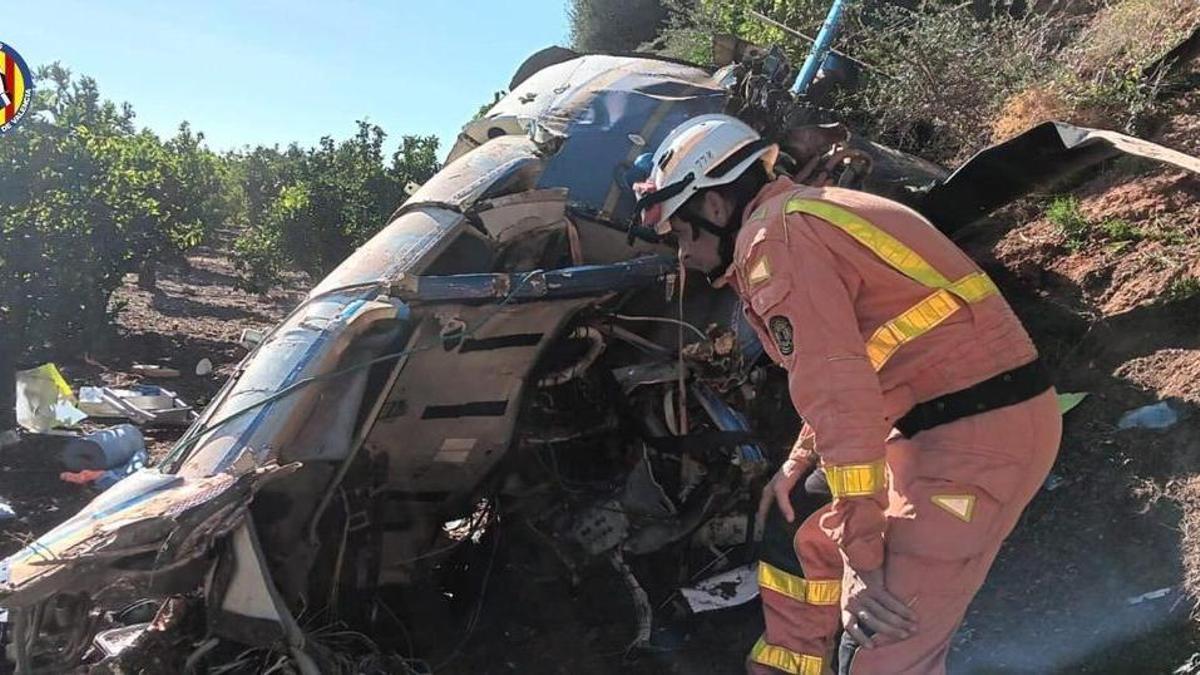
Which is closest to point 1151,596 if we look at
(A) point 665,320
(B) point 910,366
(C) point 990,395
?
(C) point 990,395

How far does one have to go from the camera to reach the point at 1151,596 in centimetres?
314

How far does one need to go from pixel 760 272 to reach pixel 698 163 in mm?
429

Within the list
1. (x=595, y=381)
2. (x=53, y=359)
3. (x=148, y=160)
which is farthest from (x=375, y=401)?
(x=148, y=160)

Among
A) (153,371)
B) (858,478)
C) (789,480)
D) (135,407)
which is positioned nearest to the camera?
(858,478)

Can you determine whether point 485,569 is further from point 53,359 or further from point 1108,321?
point 53,359

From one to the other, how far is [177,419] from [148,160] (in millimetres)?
5723

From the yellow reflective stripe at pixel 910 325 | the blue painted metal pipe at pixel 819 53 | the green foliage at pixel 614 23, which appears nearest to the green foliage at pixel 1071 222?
the blue painted metal pipe at pixel 819 53

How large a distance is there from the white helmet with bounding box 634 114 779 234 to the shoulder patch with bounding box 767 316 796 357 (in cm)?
46

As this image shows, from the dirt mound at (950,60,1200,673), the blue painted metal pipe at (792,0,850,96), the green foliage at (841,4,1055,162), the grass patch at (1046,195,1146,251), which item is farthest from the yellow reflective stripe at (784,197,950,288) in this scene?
the blue painted metal pipe at (792,0,850,96)

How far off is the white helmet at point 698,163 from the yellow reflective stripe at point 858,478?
81cm

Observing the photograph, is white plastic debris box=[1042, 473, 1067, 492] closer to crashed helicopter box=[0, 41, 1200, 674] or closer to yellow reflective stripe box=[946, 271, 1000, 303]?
crashed helicopter box=[0, 41, 1200, 674]

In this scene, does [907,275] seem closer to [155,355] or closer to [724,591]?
[724,591]

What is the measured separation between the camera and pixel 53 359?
8805 millimetres

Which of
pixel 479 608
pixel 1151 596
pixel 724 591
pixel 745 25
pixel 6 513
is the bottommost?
pixel 479 608
